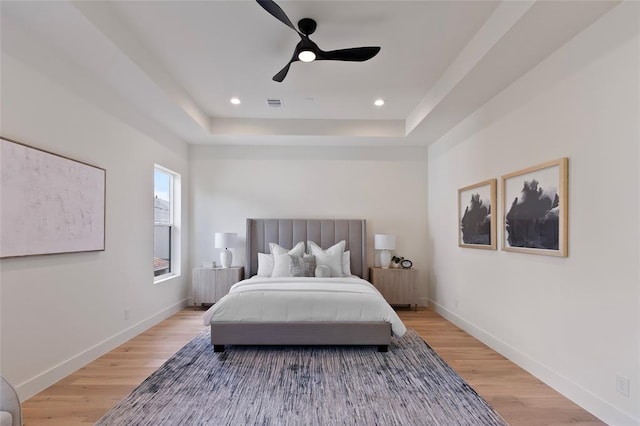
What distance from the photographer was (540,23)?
2326mm

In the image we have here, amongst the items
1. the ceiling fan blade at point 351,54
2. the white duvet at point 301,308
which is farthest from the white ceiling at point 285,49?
the white duvet at point 301,308

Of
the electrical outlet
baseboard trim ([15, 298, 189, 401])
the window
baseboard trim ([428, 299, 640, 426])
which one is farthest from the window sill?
the electrical outlet

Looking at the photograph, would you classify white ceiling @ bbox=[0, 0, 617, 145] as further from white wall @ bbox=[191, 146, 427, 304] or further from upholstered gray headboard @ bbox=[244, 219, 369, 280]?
upholstered gray headboard @ bbox=[244, 219, 369, 280]

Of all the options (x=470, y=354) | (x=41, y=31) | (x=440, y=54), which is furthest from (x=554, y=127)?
(x=41, y=31)

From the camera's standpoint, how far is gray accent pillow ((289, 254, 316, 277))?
4.60 m

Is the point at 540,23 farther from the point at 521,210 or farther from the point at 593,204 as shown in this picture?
the point at 521,210

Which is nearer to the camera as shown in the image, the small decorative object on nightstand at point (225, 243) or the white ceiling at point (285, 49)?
the white ceiling at point (285, 49)

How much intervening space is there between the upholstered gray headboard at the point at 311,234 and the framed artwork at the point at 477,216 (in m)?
1.63

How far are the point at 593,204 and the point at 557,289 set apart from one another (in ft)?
2.51

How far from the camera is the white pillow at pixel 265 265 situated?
16.6ft

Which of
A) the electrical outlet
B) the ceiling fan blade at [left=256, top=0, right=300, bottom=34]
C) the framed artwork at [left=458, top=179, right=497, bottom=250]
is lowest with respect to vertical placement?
the electrical outlet

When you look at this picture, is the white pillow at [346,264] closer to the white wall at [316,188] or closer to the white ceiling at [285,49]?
the white wall at [316,188]

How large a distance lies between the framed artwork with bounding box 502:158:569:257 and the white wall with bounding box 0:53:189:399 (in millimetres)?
4134

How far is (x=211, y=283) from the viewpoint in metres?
5.22
